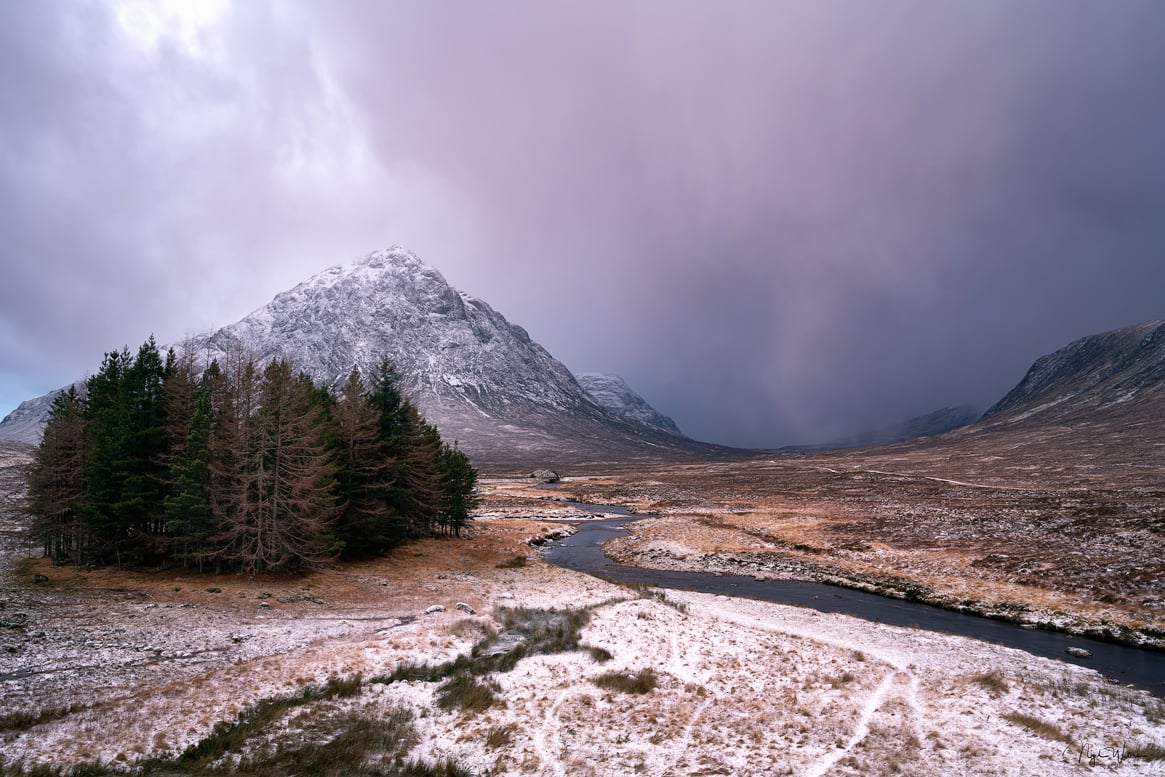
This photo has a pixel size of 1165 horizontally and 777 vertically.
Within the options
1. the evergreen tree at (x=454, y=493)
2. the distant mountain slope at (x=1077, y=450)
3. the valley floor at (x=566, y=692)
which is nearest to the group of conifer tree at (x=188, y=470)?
the valley floor at (x=566, y=692)

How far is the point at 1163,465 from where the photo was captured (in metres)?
87.5

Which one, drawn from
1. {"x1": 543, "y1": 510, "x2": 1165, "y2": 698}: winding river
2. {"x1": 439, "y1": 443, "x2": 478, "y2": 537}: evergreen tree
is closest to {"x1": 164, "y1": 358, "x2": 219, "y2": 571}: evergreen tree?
{"x1": 439, "y1": 443, "x2": 478, "y2": 537}: evergreen tree

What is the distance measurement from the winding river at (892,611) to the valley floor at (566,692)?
246 centimetres

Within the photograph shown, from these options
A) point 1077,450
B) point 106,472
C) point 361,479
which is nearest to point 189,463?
point 106,472

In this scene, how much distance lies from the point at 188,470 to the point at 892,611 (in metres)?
41.6

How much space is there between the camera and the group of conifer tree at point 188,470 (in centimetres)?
3066

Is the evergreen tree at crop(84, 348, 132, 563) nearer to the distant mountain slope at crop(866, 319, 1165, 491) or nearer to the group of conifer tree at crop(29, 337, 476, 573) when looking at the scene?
the group of conifer tree at crop(29, 337, 476, 573)

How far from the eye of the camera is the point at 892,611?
30.5m

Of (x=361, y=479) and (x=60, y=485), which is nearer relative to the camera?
(x=60, y=485)

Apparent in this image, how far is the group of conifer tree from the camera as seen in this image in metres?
30.7

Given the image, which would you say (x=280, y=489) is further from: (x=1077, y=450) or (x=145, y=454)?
(x=1077, y=450)

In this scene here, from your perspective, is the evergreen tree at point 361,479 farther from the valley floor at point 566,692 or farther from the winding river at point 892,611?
the winding river at point 892,611

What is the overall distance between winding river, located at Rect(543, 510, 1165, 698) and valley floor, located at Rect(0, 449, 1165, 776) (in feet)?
8.07

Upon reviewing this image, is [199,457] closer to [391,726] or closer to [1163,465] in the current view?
[391,726]
